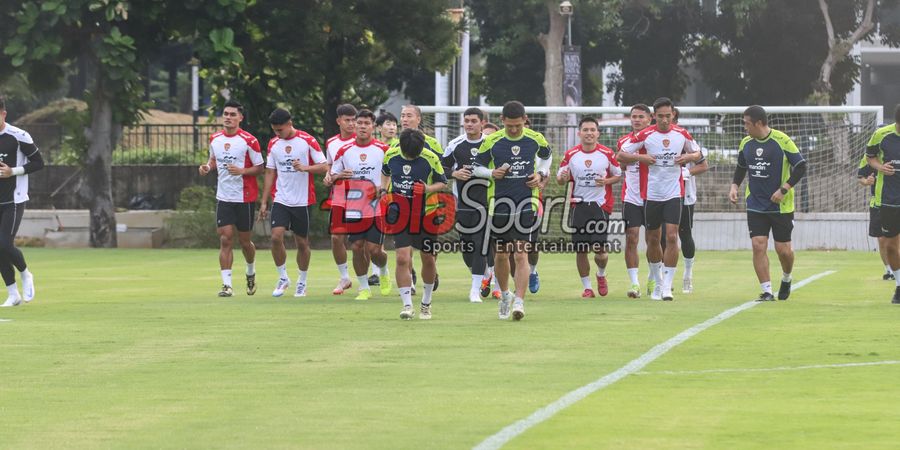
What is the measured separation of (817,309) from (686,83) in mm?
39337

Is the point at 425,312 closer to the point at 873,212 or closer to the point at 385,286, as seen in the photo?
the point at 385,286

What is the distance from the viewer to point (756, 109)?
16.6 metres

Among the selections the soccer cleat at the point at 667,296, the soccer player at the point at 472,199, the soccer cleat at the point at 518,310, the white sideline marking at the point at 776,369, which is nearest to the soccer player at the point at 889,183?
the soccer cleat at the point at 667,296

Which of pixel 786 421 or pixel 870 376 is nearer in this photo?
pixel 786 421

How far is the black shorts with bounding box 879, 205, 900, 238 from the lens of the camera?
16.7m

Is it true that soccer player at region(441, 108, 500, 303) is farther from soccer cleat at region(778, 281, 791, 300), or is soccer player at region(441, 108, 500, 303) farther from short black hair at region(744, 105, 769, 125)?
soccer cleat at region(778, 281, 791, 300)

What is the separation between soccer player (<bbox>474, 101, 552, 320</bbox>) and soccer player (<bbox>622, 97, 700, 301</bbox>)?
3.34 metres

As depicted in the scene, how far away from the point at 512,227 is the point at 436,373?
3.49 metres

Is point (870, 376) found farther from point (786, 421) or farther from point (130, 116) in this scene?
point (130, 116)

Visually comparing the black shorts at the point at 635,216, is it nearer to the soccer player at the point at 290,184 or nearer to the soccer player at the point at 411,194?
the soccer player at the point at 290,184

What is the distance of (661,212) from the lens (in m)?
17.2

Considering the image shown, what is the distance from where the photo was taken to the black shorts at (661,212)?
56.1 ft

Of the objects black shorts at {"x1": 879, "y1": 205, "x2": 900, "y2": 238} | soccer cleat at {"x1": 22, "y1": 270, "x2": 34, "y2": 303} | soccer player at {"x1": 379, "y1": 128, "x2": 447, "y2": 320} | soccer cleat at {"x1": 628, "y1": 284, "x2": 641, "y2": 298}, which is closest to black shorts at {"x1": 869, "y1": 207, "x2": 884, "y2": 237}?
black shorts at {"x1": 879, "y1": 205, "x2": 900, "y2": 238}

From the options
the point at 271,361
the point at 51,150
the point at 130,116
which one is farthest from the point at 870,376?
the point at 51,150
